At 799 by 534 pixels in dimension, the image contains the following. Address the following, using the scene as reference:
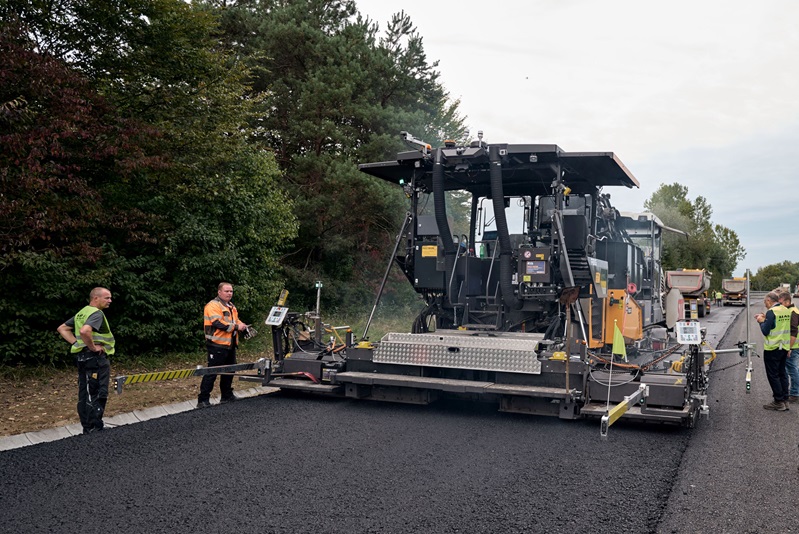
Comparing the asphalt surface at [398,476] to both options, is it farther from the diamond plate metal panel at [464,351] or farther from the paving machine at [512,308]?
Answer: the diamond plate metal panel at [464,351]

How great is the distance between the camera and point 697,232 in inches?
2633

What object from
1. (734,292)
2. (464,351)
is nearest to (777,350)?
(464,351)

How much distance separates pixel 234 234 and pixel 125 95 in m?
3.08

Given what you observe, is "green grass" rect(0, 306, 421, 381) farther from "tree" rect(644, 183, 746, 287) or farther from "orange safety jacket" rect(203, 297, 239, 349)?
"tree" rect(644, 183, 746, 287)

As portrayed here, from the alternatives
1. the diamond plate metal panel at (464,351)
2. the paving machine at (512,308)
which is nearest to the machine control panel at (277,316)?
the paving machine at (512,308)

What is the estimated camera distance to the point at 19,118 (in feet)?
25.6

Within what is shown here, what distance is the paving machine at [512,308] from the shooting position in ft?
21.4

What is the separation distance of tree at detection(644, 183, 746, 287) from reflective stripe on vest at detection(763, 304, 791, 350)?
53.7 m

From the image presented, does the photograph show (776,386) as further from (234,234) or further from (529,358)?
(234,234)

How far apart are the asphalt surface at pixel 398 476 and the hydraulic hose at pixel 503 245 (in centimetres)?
137

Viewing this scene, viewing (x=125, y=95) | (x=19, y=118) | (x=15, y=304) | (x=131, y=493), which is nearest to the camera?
(x=131, y=493)

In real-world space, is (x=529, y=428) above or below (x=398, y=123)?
below

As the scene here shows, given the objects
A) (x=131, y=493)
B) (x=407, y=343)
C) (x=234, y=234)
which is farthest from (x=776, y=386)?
(x=234, y=234)

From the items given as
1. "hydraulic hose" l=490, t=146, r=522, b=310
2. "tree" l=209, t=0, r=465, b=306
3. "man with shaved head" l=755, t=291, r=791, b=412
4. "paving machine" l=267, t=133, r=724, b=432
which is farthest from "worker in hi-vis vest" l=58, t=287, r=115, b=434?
"tree" l=209, t=0, r=465, b=306
